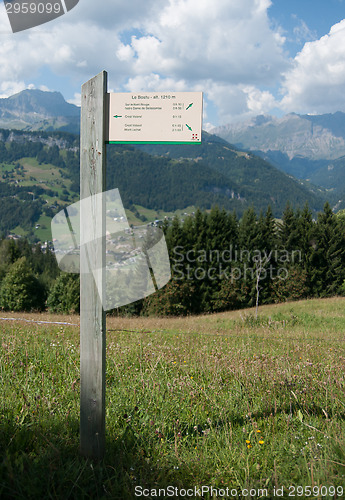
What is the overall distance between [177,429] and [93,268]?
5.30ft

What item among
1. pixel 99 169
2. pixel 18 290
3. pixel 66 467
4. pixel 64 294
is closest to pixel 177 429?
pixel 66 467

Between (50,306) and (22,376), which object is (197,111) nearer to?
(22,376)

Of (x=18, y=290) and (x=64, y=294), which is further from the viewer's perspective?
(x=18, y=290)

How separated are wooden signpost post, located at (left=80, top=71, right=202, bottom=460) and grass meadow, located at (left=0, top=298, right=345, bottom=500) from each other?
1.12ft

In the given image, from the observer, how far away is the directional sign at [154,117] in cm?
273

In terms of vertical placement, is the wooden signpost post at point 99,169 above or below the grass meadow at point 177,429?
above

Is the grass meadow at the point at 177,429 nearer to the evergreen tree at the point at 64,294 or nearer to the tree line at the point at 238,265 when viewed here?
the tree line at the point at 238,265

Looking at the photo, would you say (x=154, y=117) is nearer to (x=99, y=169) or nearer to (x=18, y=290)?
(x=99, y=169)

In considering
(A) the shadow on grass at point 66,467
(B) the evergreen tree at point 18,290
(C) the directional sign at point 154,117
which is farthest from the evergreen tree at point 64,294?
(C) the directional sign at point 154,117

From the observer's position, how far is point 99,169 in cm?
280

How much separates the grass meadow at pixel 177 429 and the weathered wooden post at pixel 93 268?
1.00ft

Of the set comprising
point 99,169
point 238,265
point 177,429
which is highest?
point 99,169

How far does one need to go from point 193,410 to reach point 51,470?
4.91 feet

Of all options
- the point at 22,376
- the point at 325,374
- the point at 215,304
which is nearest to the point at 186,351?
the point at 325,374
